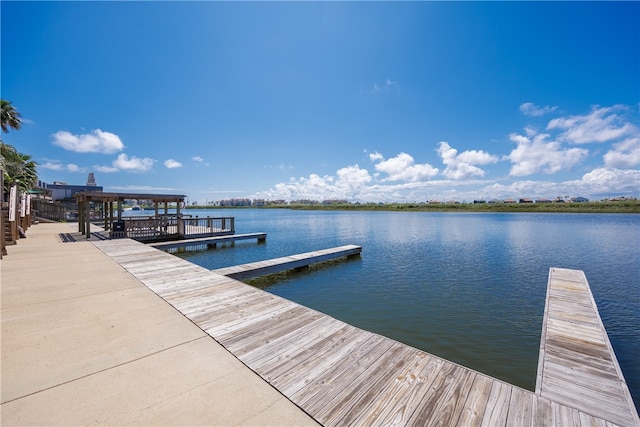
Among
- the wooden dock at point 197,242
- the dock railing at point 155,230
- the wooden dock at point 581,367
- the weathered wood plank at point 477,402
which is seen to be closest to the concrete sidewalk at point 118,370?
the weathered wood plank at point 477,402

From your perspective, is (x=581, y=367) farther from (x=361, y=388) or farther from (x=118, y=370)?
(x=118, y=370)

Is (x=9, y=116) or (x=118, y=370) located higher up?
(x=9, y=116)

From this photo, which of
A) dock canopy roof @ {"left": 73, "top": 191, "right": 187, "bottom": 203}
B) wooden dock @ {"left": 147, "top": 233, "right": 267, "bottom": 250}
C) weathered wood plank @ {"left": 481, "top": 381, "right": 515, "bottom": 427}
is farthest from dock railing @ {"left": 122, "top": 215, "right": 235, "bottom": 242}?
weathered wood plank @ {"left": 481, "top": 381, "right": 515, "bottom": 427}

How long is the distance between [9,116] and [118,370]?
29032 mm

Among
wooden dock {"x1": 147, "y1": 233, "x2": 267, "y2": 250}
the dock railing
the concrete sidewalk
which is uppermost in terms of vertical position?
the dock railing

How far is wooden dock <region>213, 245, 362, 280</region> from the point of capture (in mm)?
8312

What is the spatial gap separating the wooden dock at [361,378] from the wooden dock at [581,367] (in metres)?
0.15

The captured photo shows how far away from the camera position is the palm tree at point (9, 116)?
1988 cm

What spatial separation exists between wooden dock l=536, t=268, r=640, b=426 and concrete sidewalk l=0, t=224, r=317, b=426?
2.64m

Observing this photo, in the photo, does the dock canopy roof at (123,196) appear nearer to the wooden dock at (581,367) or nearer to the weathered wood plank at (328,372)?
the weathered wood plank at (328,372)

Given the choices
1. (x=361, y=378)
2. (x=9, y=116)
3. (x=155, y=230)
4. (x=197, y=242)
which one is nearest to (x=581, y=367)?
(x=361, y=378)

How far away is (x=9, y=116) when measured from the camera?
20.2m

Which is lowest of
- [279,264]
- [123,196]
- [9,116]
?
[279,264]

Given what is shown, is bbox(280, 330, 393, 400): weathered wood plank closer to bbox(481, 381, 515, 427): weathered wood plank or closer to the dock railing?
bbox(481, 381, 515, 427): weathered wood plank
